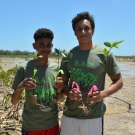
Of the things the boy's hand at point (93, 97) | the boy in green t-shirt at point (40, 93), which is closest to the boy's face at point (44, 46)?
the boy in green t-shirt at point (40, 93)

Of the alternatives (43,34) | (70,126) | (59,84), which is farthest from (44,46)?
(70,126)

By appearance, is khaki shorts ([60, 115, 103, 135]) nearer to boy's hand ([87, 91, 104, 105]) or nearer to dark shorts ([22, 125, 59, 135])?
dark shorts ([22, 125, 59, 135])

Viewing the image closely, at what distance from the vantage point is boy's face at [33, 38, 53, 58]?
7.99 feet

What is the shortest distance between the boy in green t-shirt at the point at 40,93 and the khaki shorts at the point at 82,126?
127mm

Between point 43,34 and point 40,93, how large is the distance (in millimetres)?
577

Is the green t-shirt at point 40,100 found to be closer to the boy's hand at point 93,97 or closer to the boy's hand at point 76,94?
the boy's hand at point 76,94

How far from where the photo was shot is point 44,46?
2439 millimetres

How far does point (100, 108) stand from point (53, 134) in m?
0.53

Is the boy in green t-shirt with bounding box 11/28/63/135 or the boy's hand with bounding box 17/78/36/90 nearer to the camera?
the boy's hand with bounding box 17/78/36/90

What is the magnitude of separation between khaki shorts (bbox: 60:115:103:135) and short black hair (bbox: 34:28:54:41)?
83 centimetres

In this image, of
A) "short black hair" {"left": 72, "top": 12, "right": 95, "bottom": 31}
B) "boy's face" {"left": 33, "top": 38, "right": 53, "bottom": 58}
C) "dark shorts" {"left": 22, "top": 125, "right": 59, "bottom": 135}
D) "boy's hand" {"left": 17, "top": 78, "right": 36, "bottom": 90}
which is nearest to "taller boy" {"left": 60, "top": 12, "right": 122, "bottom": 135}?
"short black hair" {"left": 72, "top": 12, "right": 95, "bottom": 31}

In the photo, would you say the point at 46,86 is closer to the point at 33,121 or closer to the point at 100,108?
the point at 33,121

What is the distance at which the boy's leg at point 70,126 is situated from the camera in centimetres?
239

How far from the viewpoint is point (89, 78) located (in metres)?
2.34
